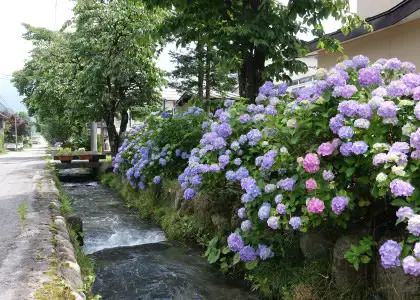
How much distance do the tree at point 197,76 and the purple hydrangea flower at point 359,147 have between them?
1473cm

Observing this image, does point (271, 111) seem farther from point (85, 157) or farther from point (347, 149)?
point (85, 157)

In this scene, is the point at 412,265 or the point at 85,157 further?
the point at 85,157

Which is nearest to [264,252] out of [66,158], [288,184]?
[288,184]

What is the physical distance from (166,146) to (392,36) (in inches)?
230

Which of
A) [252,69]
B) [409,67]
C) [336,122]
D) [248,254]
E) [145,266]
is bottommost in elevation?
[145,266]

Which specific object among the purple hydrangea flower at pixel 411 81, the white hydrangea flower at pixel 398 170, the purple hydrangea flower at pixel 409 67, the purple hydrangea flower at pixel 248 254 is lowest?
the purple hydrangea flower at pixel 248 254

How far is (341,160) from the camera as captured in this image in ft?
10.4

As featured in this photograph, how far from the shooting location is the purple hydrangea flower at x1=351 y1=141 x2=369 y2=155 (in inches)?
110

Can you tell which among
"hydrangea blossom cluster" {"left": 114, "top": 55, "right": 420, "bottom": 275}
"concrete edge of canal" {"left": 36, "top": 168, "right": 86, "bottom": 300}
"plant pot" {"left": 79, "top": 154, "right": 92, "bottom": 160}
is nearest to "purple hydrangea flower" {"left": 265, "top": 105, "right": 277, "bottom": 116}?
"hydrangea blossom cluster" {"left": 114, "top": 55, "right": 420, "bottom": 275}

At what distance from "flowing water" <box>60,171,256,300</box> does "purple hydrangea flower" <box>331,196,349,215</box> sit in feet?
5.76

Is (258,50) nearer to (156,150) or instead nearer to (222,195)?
(222,195)

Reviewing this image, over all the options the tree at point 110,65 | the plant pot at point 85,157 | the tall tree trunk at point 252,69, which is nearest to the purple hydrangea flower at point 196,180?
the tall tree trunk at point 252,69

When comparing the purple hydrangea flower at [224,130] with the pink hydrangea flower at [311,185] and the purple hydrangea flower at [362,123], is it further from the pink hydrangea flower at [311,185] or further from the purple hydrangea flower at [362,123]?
the purple hydrangea flower at [362,123]

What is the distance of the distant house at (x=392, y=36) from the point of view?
7465 mm
